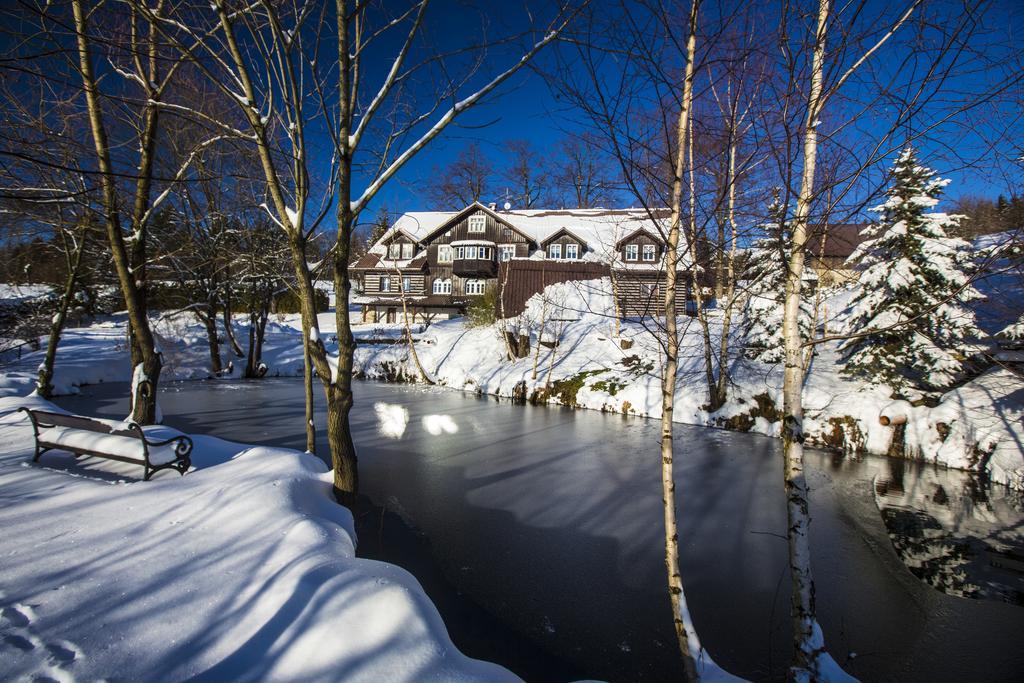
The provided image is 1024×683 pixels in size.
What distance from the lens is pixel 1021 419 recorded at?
988 cm

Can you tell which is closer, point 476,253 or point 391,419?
point 391,419

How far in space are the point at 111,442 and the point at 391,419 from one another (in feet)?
26.3

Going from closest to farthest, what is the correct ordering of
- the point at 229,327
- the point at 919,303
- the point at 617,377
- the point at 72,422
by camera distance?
the point at 72,422, the point at 919,303, the point at 617,377, the point at 229,327

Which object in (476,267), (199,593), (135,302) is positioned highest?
(476,267)

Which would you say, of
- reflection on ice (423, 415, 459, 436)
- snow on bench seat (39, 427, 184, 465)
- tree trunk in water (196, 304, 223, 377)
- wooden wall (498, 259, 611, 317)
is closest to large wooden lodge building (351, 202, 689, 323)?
wooden wall (498, 259, 611, 317)

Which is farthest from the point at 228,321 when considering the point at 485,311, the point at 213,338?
the point at 485,311

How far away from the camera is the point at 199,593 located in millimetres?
3467

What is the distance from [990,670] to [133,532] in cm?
749

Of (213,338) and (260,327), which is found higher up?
(260,327)

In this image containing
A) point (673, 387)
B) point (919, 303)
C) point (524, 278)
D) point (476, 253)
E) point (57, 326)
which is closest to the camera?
point (673, 387)

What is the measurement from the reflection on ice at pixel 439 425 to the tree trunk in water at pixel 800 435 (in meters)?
9.72

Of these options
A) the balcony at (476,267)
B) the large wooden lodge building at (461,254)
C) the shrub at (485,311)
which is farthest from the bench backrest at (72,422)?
the balcony at (476,267)

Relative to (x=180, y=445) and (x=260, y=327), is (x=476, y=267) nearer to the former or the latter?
(x=260, y=327)

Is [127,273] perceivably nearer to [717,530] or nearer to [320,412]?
[320,412]
